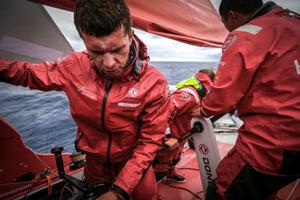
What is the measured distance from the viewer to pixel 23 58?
2148 mm

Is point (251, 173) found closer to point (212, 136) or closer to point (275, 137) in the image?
point (275, 137)

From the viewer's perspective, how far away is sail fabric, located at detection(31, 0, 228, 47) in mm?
1710

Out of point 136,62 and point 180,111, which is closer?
point 136,62

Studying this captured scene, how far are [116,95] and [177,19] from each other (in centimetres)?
108

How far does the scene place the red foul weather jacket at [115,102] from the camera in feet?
4.17

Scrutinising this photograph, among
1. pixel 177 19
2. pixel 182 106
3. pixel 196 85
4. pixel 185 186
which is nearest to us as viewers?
pixel 177 19

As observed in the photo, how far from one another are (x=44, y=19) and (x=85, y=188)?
157 centimetres

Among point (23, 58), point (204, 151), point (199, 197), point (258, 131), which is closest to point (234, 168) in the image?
point (258, 131)

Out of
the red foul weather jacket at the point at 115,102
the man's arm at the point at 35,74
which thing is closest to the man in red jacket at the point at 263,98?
the red foul weather jacket at the point at 115,102

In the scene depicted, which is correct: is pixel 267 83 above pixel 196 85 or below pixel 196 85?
above

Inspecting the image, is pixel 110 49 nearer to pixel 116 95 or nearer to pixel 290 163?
pixel 116 95

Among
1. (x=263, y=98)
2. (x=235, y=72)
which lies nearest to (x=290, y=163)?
(x=263, y=98)

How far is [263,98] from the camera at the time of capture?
4.88 feet

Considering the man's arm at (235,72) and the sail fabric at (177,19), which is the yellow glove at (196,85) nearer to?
the sail fabric at (177,19)
